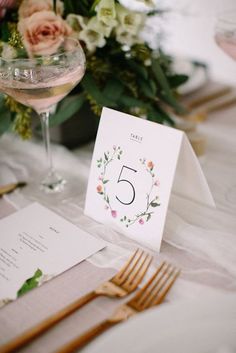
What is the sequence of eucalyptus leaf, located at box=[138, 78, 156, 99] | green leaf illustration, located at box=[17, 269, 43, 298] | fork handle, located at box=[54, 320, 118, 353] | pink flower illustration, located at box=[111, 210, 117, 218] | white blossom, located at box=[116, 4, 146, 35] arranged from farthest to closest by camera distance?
eucalyptus leaf, located at box=[138, 78, 156, 99], white blossom, located at box=[116, 4, 146, 35], pink flower illustration, located at box=[111, 210, 117, 218], green leaf illustration, located at box=[17, 269, 43, 298], fork handle, located at box=[54, 320, 118, 353]

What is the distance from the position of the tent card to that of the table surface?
0.03 meters

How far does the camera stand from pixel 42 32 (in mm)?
674

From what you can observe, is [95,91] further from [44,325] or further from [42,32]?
[44,325]

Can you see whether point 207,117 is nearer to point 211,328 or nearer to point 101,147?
point 101,147

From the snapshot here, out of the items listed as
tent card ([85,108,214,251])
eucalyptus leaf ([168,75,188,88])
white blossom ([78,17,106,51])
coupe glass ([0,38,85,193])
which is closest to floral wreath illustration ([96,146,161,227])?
tent card ([85,108,214,251])

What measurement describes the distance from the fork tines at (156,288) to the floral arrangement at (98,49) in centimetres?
36

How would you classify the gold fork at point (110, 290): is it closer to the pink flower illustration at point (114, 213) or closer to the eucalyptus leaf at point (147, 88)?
the pink flower illustration at point (114, 213)

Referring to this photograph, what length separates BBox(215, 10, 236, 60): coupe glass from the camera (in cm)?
70

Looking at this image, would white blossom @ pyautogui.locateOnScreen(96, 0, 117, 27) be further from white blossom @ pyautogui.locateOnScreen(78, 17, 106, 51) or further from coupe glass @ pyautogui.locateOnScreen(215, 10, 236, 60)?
coupe glass @ pyautogui.locateOnScreen(215, 10, 236, 60)

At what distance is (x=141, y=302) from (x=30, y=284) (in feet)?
0.49

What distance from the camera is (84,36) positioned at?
73 centimetres

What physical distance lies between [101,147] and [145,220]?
0.14 meters

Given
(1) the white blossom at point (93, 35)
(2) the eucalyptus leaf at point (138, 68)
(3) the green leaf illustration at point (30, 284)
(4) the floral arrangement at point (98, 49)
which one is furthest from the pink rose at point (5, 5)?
(3) the green leaf illustration at point (30, 284)

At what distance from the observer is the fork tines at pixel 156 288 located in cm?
46
